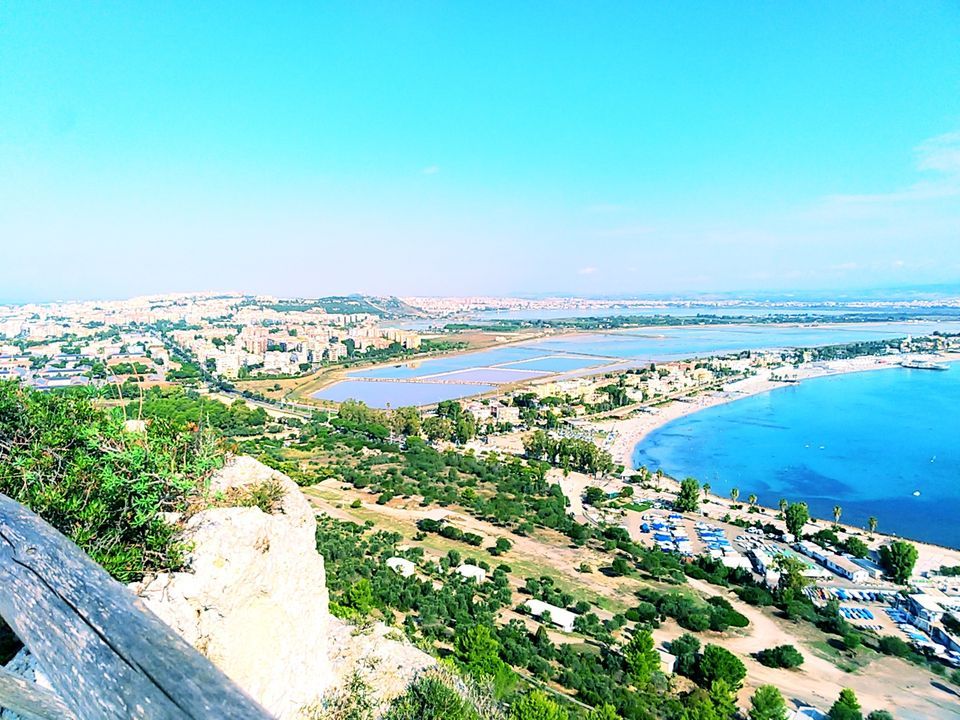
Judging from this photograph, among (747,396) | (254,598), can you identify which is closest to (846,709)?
(254,598)

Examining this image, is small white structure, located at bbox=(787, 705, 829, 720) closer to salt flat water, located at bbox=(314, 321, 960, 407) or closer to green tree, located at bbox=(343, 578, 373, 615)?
green tree, located at bbox=(343, 578, 373, 615)

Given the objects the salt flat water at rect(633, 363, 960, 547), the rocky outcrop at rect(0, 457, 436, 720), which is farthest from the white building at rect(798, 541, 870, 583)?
the rocky outcrop at rect(0, 457, 436, 720)

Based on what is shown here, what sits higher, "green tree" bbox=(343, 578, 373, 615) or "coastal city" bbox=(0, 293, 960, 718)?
"green tree" bbox=(343, 578, 373, 615)

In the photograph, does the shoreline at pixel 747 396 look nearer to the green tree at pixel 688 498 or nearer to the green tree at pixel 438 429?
the green tree at pixel 688 498

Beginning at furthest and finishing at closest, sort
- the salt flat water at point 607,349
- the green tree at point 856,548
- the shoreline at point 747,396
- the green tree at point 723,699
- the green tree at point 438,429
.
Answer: the salt flat water at point 607,349, the green tree at point 438,429, the shoreline at point 747,396, the green tree at point 856,548, the green tree at point 723,699

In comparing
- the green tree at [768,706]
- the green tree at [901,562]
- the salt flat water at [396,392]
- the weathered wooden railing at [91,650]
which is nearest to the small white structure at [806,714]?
the green tree at [768,706]

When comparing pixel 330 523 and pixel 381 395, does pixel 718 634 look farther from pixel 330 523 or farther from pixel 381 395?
pixel 381 395
